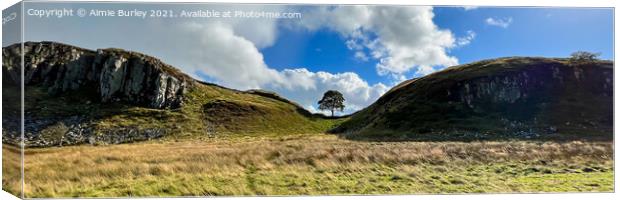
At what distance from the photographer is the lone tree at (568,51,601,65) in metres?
16.1

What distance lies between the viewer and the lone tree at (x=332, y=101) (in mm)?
15476

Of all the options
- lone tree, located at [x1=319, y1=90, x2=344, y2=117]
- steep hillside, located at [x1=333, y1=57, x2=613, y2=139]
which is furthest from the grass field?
lone tree, located at [x1=319, y1=90, x2=344, y2=117]

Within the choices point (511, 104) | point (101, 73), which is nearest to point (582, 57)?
point (511, 104)

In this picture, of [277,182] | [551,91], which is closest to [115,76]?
[277,182]

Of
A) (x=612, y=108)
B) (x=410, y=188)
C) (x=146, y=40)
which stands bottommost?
(x=410, y=188)

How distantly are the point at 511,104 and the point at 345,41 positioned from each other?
37.2 feet

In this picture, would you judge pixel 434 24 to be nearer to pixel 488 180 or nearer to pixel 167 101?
pixel 488 180

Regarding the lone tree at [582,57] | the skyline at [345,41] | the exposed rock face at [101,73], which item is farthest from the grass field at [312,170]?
the lone tree at [582,57]

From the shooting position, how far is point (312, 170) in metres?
14.9

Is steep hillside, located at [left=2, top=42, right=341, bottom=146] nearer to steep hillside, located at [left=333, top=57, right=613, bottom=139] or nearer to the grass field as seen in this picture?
the grass field

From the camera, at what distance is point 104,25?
14.0m

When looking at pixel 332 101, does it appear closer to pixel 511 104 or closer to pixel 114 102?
pixel 511 104

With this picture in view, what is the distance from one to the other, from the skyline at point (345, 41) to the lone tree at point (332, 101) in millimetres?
206

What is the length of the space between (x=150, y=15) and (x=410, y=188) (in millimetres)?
8293
